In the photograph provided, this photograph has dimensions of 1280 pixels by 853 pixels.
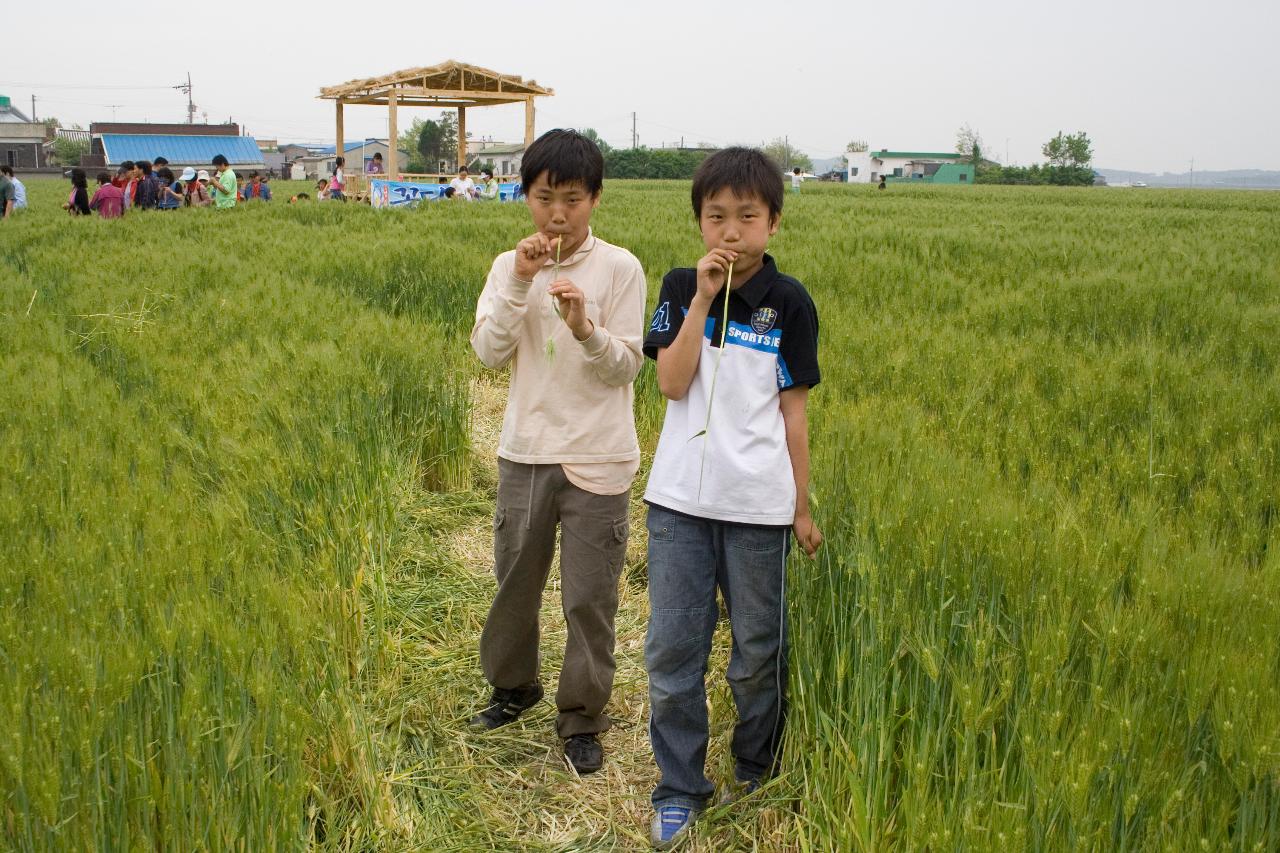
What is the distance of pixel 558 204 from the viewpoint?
8.57ft

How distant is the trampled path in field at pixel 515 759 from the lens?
254 cm

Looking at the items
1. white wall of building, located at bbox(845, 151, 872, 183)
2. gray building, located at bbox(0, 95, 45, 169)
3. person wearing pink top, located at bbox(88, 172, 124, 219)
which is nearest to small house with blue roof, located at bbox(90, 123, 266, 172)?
gray building, located at bbox(0, 95, 45, 169)

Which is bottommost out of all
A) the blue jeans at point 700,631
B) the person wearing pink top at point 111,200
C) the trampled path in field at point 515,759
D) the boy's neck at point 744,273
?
the trampled path in field at point 515,759

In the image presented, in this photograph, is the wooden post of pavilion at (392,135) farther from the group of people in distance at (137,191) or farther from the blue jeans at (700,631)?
the blue jeans at (700,631)

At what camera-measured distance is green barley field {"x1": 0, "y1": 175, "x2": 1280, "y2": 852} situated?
1.70 m

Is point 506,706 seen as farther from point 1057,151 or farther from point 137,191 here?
point 1057,151

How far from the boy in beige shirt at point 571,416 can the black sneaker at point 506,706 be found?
0.24 meters

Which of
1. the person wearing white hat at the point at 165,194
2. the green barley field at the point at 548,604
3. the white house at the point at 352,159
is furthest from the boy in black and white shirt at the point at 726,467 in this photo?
the white house at the point at 352,159

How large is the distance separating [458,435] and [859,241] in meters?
7.52

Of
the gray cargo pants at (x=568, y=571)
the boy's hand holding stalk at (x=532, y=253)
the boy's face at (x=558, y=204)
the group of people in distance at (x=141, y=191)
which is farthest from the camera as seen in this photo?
the group of people in distance at (x=141, y=191)

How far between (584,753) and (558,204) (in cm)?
148

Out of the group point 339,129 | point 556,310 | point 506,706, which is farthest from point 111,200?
point 556,310

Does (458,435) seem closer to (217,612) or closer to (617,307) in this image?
(617,307)

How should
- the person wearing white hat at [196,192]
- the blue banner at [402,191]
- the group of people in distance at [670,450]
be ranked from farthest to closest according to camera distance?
the blue banner at [402,191], the person wearing white hat at [196,192], the group of people in distance at [670,450]
